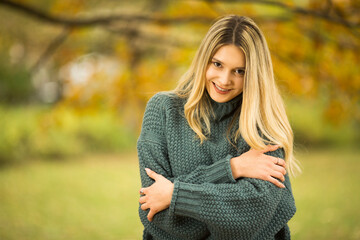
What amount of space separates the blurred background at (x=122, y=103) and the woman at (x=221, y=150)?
715 mm

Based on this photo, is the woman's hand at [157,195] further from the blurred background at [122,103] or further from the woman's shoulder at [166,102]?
the blurred background at [122,103]

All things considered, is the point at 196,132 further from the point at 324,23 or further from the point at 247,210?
the point at 324,23

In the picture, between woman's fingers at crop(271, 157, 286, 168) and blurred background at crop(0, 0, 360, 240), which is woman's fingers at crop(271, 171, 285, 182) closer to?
woman's fingers at crop(271, 157, 286, 168)

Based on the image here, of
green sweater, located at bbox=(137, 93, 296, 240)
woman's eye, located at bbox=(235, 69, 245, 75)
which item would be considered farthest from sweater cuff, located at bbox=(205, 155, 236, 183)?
woman's eye, located at bbox=(235, 69, 245, 75)

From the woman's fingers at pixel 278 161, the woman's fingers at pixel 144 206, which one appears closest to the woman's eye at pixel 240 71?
the woman's fingers at pixel 278 161

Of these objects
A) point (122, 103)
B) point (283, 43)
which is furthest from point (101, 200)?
point (283, 43)

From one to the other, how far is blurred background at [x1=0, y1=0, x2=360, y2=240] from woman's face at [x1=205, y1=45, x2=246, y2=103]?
78 cm

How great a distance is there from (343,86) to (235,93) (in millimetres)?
3233

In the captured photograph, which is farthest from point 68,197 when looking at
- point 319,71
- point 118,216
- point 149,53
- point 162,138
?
point 149,53

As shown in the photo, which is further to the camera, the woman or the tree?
the tree

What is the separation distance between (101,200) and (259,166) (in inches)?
236

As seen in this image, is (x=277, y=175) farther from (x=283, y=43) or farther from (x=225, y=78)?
(x=283, y=43)

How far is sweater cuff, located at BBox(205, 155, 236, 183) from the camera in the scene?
2.08m

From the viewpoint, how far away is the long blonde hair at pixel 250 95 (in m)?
2.15
